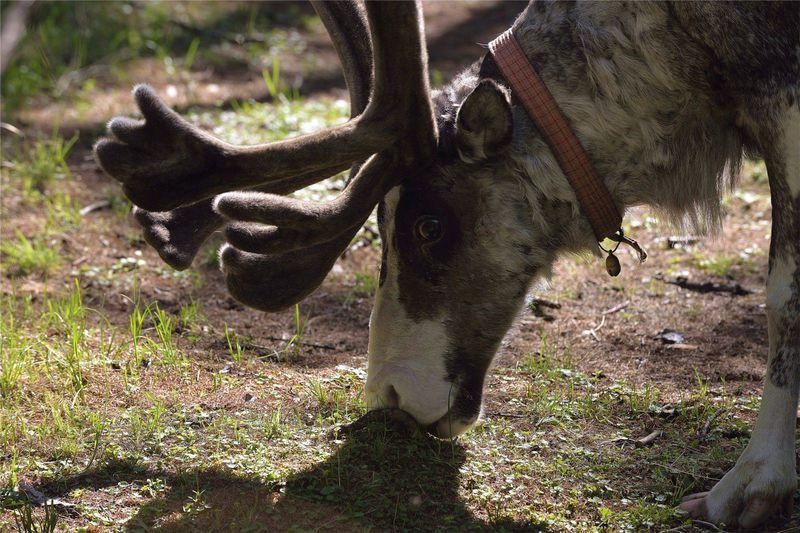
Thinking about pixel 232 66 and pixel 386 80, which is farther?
pixel 232 66

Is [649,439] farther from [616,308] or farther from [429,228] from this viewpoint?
[616,308]

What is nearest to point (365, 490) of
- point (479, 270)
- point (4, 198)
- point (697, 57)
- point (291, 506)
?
point (291, 506)

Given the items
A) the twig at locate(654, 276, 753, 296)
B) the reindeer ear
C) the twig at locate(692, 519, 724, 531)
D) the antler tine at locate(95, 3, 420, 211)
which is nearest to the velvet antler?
the antler tine at locate(95, 3, 420, 211)

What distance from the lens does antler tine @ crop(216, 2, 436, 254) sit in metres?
3.42

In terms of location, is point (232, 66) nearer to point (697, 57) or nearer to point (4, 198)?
point (4, 198)

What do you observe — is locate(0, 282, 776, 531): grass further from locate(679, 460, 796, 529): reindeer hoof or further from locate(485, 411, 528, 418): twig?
locate(679, 460, 796, 529): reindeer hoof

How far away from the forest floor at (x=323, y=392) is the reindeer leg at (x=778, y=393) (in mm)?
124

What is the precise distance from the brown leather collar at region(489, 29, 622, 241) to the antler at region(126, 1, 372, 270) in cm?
63

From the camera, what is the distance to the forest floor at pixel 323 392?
3.56 metres

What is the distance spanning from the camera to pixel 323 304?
5582mm

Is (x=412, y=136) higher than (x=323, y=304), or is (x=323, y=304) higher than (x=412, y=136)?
(x=412, y=136)

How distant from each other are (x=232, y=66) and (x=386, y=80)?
5.80 m

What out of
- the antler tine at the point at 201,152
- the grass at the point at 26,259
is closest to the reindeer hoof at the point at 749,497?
the antler tine at the point at 201,152

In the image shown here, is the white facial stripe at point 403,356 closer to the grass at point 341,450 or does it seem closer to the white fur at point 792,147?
the grass at point 341,450
